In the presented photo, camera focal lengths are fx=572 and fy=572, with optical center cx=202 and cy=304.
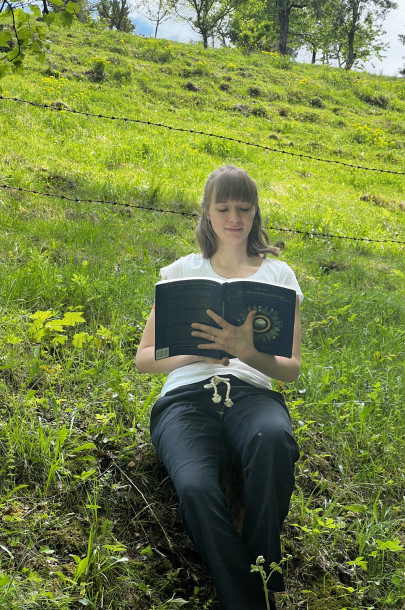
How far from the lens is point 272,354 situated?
221cm

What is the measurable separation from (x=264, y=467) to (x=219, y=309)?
59cm

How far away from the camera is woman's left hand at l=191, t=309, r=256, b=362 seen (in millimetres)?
2135

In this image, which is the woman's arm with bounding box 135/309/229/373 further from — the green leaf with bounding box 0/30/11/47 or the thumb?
the green leaf with bounding box 0/30/11/47

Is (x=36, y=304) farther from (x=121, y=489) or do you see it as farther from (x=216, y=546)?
(x=216, y=546)

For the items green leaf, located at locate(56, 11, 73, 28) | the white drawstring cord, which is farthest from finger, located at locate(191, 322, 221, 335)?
green leaf, located at locate(56, 11, 73, 28)

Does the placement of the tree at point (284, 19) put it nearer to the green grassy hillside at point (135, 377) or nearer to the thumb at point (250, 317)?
the green grassy hillside at point (135, 377)

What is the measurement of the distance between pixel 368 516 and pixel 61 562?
1.46m

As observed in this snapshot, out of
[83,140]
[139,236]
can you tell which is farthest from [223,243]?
[83,140]

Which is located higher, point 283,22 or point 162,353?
point 283,22

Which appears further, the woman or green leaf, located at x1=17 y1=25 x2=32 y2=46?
green leaf, located at x1=17 y1=25 x2=32 y2=46

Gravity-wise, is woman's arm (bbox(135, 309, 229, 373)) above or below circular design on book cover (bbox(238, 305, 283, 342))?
below

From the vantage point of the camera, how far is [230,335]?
7.06ft

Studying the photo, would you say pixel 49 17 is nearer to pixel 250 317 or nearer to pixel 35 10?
pixel 35 10

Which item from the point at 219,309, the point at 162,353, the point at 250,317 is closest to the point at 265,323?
the point at 250,317
